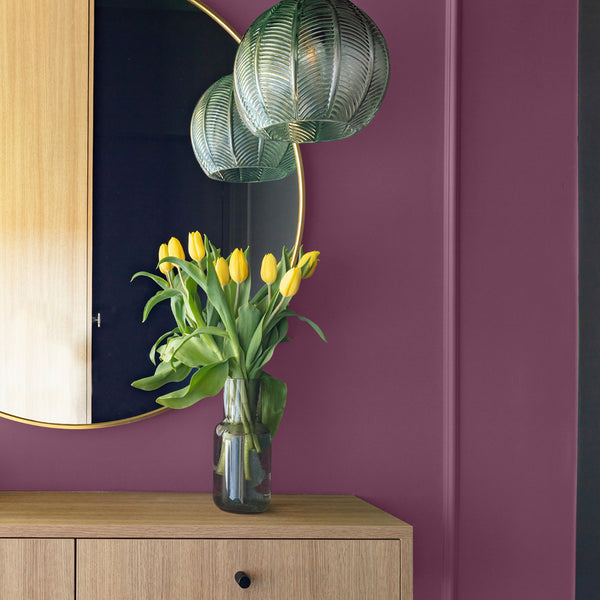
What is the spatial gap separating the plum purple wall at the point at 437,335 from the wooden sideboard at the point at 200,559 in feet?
1.07

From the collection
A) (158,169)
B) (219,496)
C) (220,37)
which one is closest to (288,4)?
(220,37)

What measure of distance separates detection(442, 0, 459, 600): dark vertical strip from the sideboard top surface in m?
0.26

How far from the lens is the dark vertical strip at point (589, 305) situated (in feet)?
4.82

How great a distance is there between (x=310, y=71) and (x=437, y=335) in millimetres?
718

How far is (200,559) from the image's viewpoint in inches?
44.0

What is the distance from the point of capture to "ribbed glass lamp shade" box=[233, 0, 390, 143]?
42.4 inches

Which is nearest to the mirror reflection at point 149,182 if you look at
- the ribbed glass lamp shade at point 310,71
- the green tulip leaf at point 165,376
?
the green tulip leaf at point 165,376

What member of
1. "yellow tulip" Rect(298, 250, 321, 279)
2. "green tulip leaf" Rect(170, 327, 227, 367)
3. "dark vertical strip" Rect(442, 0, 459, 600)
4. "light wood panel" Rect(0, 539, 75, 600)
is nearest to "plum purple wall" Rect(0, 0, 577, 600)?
"dark vertical strip" Rect(442, 0, 459, 600)

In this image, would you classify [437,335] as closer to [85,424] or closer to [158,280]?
[158,280]

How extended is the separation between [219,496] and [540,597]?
32.8 inches

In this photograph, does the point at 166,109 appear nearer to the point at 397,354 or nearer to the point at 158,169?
the point at 158,169

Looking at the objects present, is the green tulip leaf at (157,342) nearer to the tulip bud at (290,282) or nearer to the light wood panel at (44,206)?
the light wood panel at (44,206)

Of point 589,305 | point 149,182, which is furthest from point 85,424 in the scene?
point 589,305

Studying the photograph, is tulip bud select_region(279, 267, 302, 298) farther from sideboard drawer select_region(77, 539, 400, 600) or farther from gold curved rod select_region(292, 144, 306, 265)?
sideboard drawer select_region(77, 539, 400, 600)
